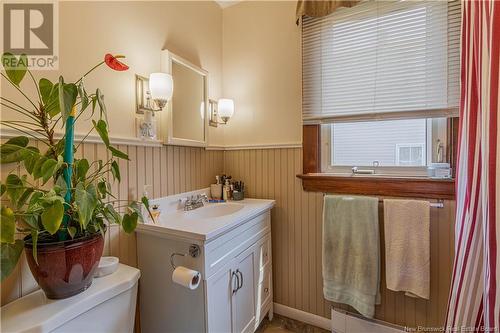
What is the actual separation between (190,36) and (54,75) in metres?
0.95

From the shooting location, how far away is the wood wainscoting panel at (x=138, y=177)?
916mm

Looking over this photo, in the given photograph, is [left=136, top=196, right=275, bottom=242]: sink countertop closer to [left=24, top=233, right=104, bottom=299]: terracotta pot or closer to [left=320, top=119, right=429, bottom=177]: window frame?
[left=24, top=233, right=104, bottom=299]: terracotta pot

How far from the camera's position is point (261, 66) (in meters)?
1.90

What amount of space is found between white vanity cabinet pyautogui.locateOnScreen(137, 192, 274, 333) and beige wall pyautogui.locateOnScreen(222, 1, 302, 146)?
694mm

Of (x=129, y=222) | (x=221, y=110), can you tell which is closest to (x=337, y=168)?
(x=221, y=110)

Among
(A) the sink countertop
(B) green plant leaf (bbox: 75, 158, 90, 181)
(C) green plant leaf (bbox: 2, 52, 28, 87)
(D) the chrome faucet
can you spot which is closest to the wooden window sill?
(A) the sink countertop

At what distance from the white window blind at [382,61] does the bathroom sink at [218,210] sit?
2.55ft

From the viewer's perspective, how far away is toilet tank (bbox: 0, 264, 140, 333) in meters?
0.76

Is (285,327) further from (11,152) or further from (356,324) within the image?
(11,152)

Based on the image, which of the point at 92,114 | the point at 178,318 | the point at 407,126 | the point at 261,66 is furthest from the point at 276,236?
the point at 92,114

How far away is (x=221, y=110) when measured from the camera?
1.88 m

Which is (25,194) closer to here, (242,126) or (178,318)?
(178,318)

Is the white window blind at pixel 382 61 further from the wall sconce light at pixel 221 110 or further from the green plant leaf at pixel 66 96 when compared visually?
the green plant leaf at pixel 66 96

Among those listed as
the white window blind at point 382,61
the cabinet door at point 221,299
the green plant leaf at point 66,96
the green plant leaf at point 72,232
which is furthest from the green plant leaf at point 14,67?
the white window blind at point 382,61
